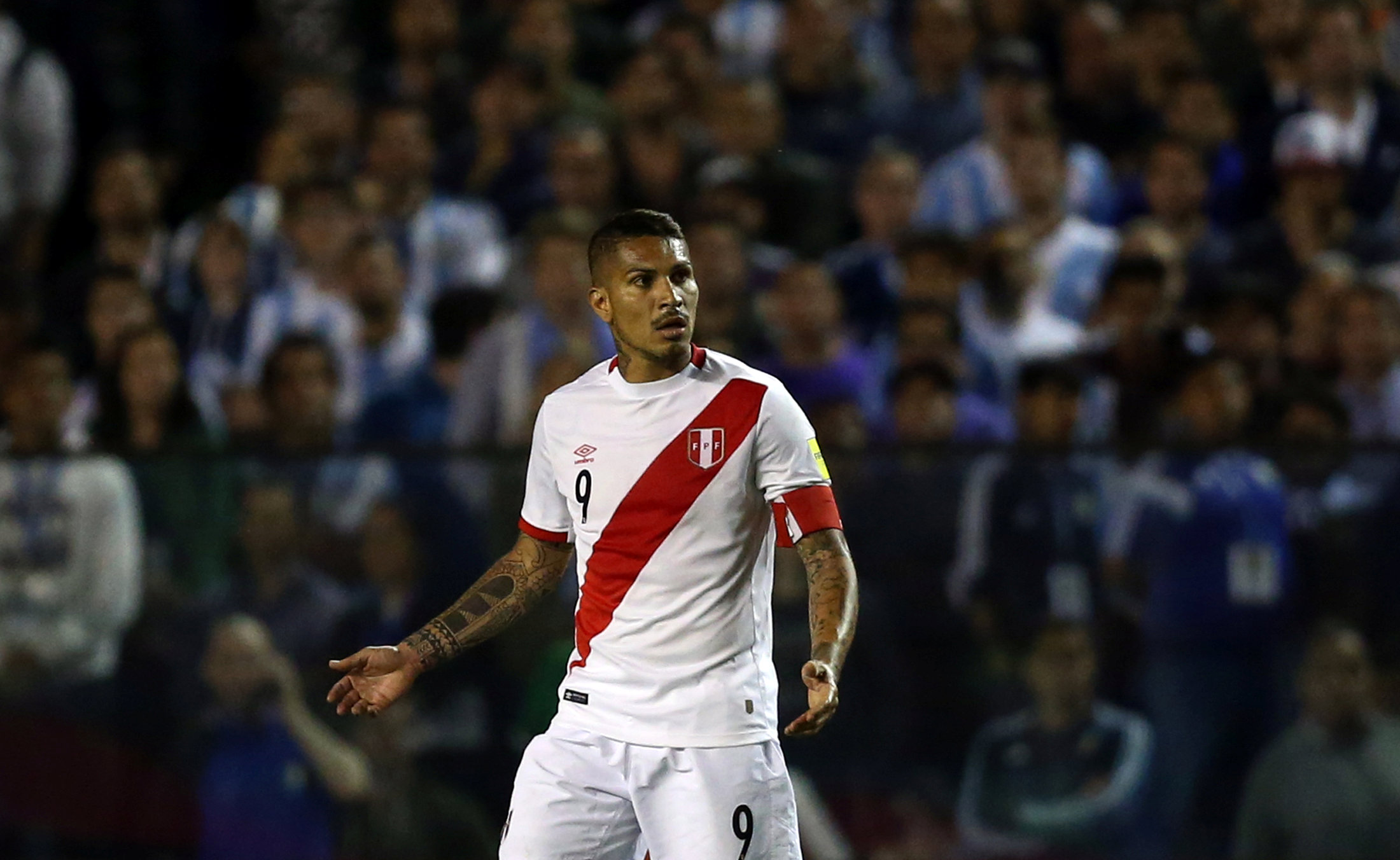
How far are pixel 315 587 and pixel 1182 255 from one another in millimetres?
4160

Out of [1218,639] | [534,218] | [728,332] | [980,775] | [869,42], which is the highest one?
[869,42]

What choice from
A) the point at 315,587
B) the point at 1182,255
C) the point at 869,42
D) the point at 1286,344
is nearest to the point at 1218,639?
the point at 1286,344

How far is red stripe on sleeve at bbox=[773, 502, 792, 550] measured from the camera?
15.1ft

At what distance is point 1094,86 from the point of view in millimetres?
10188

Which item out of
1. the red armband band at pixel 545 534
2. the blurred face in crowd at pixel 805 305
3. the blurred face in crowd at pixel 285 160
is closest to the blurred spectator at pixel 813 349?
the blurred face in crowd at pixel 805 305

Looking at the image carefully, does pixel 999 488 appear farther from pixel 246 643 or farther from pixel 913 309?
pixel 246 643

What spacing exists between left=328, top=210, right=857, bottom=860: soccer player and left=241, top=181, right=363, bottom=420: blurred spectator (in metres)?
4.77

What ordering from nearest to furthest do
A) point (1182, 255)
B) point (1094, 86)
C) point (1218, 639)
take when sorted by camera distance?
point (1218, 639), point (1182, 255), point (1094, 86)

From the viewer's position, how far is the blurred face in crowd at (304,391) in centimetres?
874

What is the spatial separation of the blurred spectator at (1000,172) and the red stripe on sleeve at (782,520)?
5079mm

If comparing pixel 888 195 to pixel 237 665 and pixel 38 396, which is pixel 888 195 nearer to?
pixel 237 665

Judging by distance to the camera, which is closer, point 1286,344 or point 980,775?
point 980,775

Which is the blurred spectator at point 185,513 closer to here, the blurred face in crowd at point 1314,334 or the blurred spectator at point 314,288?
the blurred spectator at point 314,288

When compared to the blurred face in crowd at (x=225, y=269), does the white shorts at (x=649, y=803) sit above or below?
below
